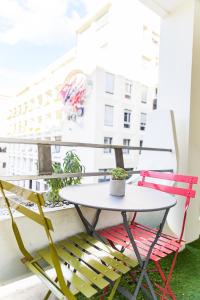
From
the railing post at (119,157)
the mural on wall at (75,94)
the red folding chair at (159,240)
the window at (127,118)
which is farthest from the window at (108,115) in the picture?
the red folding chair at (159,240)

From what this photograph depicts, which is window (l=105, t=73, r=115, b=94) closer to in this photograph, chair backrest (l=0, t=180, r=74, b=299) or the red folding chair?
the red folding chair

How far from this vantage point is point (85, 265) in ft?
3.82

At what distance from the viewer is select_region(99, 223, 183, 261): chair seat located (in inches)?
54.5

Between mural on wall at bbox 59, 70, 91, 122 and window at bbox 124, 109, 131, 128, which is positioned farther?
mural on wall at bbox 59, 70, 91, 122

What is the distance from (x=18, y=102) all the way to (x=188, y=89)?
652 inches

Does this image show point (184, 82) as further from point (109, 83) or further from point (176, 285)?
point (109, 83)

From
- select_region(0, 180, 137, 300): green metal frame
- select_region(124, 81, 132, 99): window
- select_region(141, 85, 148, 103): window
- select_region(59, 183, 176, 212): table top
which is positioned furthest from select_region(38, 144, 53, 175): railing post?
select_region(141, 85, 148, 103): window

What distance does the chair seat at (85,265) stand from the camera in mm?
1024

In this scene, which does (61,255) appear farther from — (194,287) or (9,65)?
(9,65)

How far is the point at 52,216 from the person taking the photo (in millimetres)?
1501

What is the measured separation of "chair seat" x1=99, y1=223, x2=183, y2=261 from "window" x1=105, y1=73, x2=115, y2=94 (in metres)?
12.6

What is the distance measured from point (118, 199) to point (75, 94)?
13523 millimetres

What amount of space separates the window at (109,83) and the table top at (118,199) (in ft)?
41.3

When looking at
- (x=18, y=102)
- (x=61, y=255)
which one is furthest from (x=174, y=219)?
(x=18, y=102)
